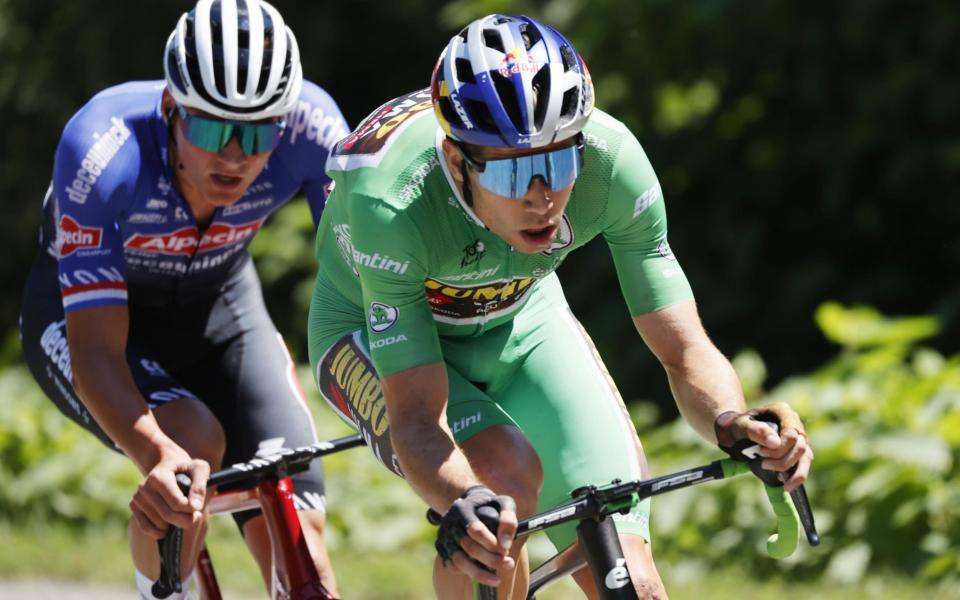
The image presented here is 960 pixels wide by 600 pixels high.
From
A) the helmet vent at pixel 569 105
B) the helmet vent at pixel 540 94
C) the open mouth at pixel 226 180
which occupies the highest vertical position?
the helmet vent at pixel 540 94

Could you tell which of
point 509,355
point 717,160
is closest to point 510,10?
point 717,160

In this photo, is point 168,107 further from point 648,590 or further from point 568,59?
point 648,590

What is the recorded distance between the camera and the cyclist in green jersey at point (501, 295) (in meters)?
3.33

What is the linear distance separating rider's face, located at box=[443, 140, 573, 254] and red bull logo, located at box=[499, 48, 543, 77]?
0.60 feet

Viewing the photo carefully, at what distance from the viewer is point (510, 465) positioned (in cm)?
345

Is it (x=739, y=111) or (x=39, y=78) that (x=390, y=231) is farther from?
(x=39, y=78)

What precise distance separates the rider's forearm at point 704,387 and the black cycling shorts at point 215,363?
1440 mm

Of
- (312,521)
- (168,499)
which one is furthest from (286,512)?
(168,499)

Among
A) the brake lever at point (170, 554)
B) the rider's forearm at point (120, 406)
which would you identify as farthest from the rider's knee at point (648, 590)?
the rider's forearm at point (120, 406)

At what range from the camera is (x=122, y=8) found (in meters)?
11.6

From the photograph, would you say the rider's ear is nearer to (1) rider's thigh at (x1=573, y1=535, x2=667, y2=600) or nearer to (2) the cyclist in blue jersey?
(2) the cyclist in blue jersey

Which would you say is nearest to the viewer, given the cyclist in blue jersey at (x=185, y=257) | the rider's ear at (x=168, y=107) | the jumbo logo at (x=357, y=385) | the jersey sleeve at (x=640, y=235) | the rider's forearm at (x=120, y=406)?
the jersey sleeve at (x=640, y=235)

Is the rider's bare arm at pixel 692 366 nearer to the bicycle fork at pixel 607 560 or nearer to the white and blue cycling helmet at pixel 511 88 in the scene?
the bicycle fork at pixel 607 560

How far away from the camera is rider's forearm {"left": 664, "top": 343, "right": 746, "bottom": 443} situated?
3.52 meters
